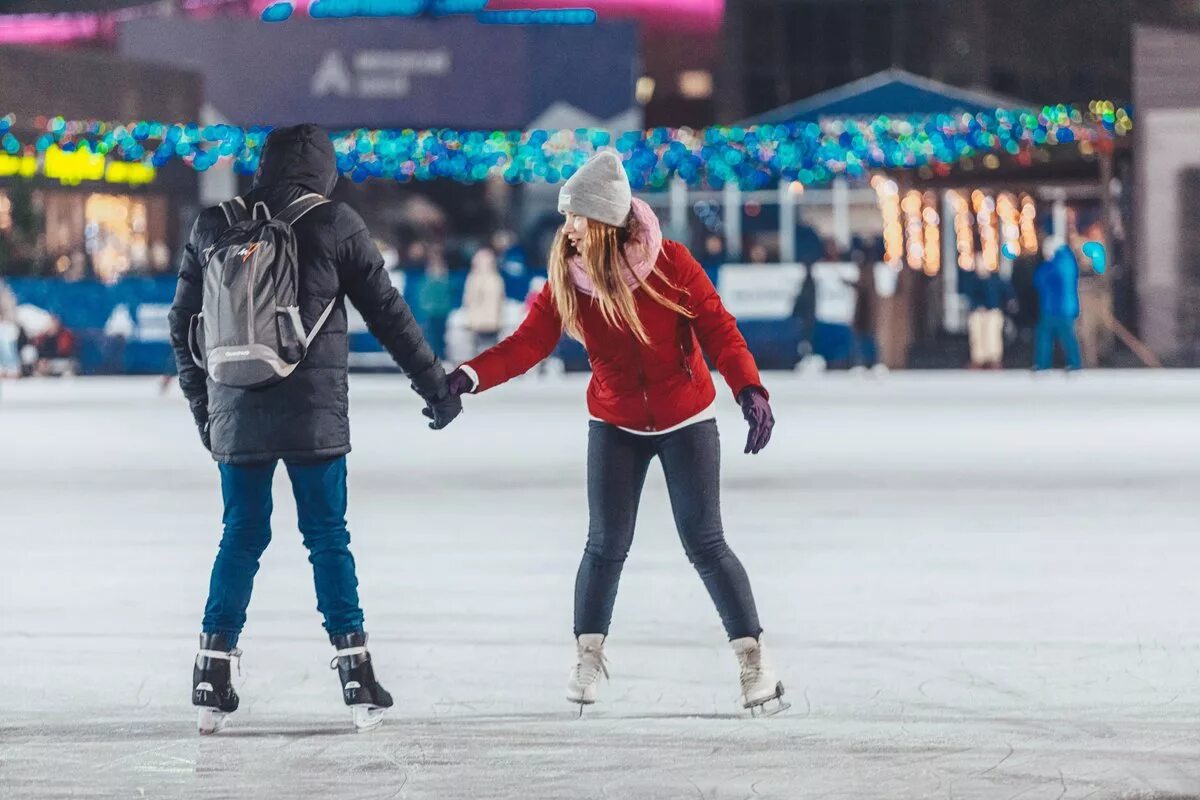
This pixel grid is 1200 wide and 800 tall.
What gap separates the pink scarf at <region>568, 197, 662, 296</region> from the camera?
6336 millimetres

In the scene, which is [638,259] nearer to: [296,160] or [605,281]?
[605,281]

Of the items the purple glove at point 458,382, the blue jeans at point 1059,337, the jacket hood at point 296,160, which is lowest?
the blue jeans at point 1059,337

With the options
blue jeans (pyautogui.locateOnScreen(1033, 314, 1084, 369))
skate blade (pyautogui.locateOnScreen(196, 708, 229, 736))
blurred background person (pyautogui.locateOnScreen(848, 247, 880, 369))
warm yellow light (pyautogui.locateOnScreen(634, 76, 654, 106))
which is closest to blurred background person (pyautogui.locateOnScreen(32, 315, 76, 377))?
blurred background person (pyautogui.locateOnScreen(848, 247, 880, 369))

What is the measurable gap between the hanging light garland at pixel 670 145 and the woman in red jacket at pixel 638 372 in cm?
2228

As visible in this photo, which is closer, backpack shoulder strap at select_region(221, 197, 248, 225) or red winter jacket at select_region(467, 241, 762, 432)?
backpack shoulder strap at select_region(221, 197, 248, 225)

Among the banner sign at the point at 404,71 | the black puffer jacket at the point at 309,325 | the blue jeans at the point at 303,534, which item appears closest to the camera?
the black puffer jacket at the point at 309,325

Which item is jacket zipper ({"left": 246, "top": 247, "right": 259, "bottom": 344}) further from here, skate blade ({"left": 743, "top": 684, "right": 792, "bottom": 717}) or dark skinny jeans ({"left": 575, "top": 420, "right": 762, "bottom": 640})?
skate blade ({"left": 743, "top": 684, "right": 792, "bottom": 717})

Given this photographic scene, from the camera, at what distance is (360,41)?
3238cm

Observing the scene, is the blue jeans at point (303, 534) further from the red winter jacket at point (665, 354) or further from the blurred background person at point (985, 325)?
the blurred background person at point (985, 325)

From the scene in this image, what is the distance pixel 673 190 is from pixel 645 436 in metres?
28.5

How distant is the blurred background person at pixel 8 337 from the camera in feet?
94.3

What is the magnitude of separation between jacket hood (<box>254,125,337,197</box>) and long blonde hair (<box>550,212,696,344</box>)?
620 millimetres

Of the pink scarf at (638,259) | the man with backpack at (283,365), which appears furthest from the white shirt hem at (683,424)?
the man with backpack at (283,365)

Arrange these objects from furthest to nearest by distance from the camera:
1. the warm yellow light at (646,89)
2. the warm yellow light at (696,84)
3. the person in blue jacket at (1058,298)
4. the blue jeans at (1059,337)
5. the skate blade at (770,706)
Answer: the warm yellow light at (696,84) < the warm yellow light at (646,89) < the blue jeans at (1059,337) < the person in blue jacket at (1058,298) < the skate blade at (770,706)
